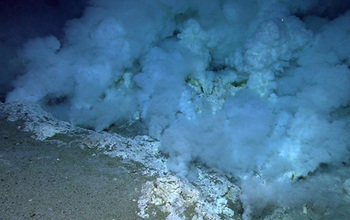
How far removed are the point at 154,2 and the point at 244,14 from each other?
2211 mm

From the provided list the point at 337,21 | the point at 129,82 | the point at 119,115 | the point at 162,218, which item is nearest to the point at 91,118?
the point at 119,115

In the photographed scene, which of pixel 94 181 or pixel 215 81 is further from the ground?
pixel 215 81

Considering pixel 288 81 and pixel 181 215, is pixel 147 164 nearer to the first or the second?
pixel 181 215

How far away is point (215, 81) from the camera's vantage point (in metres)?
6.50

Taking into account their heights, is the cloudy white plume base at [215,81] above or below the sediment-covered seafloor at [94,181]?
above

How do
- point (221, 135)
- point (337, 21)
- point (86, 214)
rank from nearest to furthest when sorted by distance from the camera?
1. point (86, 214)
2. point (221, 135)
3. point (337, 21)

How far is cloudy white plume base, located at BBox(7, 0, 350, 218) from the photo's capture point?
4.95m

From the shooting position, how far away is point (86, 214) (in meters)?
2.86

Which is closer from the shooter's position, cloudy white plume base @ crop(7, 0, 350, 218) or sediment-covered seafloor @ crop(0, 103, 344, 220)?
sediment-covered seafloor @ crop(0, 103, 344, 220)

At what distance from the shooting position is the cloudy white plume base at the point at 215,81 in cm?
495

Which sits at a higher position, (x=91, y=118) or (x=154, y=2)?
(x=154, y=2)

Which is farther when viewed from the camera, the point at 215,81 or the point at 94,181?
the point at 215,81

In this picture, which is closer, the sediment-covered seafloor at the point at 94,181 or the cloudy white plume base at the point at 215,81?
the sediment-covered seafloor at the point at 94,181

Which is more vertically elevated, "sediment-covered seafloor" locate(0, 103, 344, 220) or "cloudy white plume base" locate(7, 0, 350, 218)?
"cloudy white plume base" locate(7, 0, 350, 218)
